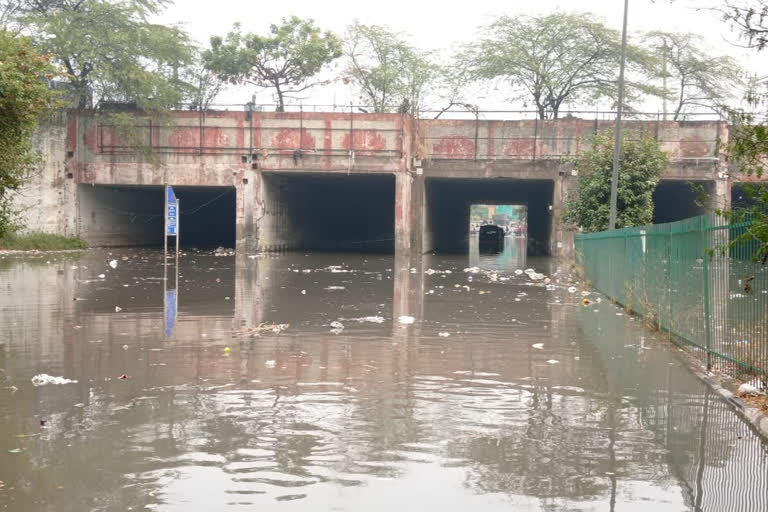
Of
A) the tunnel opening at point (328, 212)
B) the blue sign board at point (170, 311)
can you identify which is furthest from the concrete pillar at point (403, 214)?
the blue sign board at point (170, 311)

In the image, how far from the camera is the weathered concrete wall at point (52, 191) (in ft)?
128

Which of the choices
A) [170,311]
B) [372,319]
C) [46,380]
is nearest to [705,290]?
[372,319]

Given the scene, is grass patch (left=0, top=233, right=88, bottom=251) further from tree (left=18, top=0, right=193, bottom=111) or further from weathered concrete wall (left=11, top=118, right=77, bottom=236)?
tree (left=18, top=0, right=193, bottom=111)

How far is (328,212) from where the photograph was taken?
53.2 m

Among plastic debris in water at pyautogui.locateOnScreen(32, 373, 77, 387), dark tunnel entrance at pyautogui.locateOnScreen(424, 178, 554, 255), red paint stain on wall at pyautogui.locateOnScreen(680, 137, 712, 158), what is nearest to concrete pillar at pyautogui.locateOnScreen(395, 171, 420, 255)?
dark tunnel entrance at pyautogui.locateOnScreen(424, 178, 554, 255)

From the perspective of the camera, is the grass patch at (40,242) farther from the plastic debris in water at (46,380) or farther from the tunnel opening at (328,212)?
the plastic debris in water at (46,380)

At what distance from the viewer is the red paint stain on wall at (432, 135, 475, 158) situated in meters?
39.4

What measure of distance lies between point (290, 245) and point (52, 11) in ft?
54.3

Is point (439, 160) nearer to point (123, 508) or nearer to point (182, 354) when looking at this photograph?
point (182, 354)

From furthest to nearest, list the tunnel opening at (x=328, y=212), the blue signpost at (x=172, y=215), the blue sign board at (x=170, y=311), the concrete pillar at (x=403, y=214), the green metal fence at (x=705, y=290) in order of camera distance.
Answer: the tunnel opening at (x=328, y=212), the concrete pillar at (x=403, y=214), the blue signpost at (x=172, y=215), the blue sign board at (x=170, y=311), the green metal fence at (x=705, y=290)

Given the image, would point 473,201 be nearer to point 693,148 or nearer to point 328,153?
point 693,148

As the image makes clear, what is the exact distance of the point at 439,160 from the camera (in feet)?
129

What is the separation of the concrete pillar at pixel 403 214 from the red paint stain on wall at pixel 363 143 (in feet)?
5.20

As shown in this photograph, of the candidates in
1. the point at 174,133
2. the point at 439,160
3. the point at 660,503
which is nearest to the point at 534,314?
the point at 660,503
